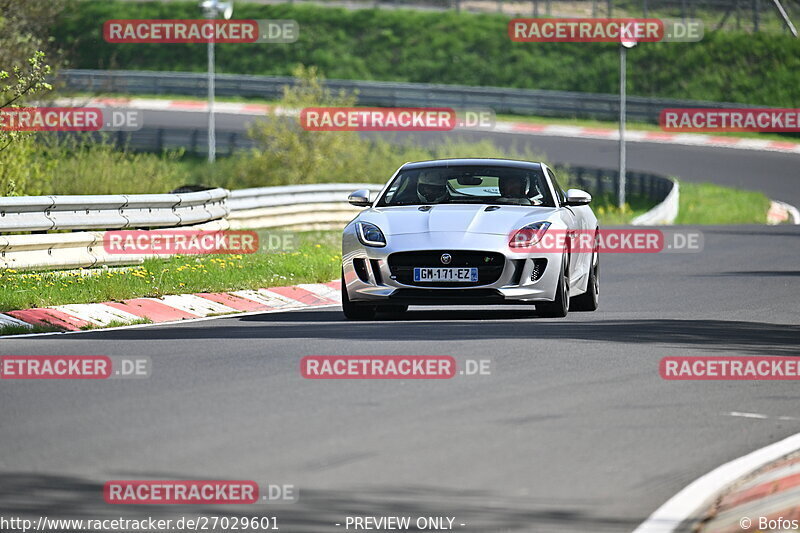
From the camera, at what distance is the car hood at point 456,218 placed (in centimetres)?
1359

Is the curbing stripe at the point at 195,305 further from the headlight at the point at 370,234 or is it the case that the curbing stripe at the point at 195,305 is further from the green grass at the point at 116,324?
the headlight at the point at 370,234

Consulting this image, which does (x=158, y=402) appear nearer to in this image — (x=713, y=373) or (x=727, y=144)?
Answer: (x=713, y=373)

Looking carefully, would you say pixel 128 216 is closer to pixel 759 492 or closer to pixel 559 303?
pixel 559 303

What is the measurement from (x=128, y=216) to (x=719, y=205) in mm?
23309

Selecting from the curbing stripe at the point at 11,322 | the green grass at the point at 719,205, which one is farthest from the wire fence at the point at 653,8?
the curbing stripe at the point at 11,322

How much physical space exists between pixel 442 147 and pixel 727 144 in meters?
12.2

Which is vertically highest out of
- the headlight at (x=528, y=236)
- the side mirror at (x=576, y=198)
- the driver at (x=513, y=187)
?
the driver at (x=513, y=187)

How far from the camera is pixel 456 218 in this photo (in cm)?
1374

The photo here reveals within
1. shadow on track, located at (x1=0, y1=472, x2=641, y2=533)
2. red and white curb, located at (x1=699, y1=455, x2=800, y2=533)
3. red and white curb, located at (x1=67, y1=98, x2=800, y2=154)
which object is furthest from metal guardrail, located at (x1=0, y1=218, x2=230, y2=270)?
red and white curb, located at (x1=67, y1=98, x2=800, y2=154)

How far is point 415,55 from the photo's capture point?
67.0 metres

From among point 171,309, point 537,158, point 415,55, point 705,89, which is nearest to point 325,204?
point 171,309

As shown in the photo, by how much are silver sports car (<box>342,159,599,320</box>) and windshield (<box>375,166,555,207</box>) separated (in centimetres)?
1

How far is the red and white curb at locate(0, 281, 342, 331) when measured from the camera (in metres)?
13.7

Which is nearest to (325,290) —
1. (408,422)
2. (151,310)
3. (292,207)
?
(151,310)
